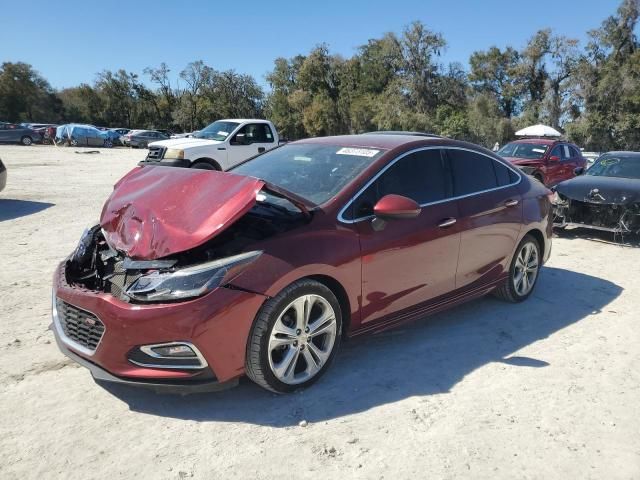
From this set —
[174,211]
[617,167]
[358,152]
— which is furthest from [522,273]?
[617,167]

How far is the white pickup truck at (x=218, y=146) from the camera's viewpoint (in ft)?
41.8

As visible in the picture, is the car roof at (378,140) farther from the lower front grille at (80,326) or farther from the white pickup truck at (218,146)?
the white pickup truck at (218,146)

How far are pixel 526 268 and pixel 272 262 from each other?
3.38 metres

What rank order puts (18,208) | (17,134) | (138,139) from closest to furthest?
(18,208), (17,134), (138,139)

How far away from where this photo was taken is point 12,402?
3.20 metres

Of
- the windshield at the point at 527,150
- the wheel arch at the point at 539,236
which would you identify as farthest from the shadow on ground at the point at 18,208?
the windshield at the point at 527,150

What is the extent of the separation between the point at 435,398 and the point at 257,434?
4.03ft

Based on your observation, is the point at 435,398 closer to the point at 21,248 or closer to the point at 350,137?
the point at 350,137

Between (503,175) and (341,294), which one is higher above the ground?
(503,175)

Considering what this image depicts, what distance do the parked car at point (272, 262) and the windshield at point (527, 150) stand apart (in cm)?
1092

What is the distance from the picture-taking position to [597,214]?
864 centimetres

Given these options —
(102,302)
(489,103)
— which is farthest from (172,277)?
(489,103)

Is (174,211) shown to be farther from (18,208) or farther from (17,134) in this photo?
(17,134)

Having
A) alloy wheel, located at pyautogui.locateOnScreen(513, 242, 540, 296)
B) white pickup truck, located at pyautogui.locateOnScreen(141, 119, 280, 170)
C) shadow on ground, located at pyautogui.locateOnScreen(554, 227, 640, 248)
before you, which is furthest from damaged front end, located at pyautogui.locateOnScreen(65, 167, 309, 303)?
white pickup truck, located at pyautogui.locateOnScreen(141, 119, 280, 170)
